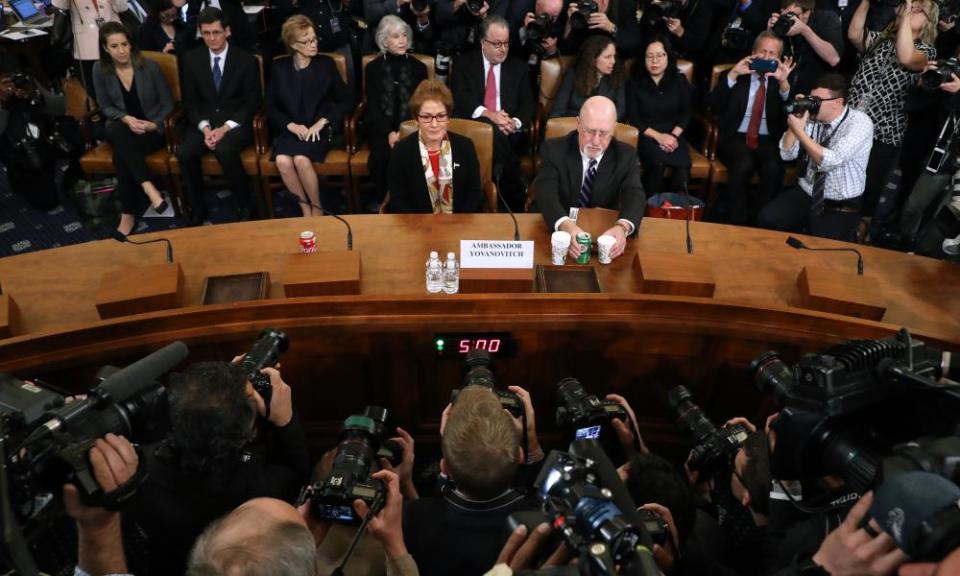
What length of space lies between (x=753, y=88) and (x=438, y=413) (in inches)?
112

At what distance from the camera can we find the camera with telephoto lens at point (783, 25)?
13.6 feet

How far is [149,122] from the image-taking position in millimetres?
4285

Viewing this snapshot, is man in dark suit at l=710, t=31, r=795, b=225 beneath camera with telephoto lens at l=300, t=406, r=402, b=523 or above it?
above

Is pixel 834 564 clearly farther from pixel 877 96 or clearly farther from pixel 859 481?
pixel 877 96

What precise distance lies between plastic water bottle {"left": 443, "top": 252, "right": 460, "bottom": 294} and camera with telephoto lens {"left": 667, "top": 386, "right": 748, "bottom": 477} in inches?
34.6

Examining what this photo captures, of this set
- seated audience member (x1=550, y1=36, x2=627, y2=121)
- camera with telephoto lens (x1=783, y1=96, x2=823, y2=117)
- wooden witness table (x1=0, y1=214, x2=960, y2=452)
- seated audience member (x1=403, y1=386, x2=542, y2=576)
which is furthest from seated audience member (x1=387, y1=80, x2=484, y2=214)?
seated audience member (x1=403, y1=386, x2=542, y2=576)

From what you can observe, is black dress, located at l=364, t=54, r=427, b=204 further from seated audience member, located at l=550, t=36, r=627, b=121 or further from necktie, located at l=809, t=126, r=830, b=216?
necktie, located at l=809, t=126, r=830, b=216

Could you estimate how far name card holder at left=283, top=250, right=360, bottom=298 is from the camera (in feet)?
8.13

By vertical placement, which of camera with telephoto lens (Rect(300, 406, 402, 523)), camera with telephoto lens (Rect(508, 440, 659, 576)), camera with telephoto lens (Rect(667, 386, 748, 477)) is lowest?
camera with telephoto lens (Rect(667, 386, 748, 477))

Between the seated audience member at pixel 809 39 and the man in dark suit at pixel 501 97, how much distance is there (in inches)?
59.6

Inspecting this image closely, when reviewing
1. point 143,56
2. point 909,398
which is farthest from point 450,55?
point 909,398

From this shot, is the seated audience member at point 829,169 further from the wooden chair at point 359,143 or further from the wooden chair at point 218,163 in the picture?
the wooden chair at point 218,163


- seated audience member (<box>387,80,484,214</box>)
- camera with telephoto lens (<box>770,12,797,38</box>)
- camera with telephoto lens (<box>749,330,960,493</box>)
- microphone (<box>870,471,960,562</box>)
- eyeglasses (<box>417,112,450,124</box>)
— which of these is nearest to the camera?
microphone (<box>870,471,960,562</box>)

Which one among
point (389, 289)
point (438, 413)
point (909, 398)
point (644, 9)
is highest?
point (644, 9)
